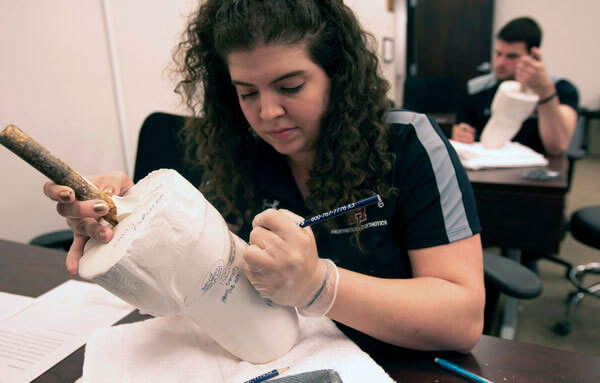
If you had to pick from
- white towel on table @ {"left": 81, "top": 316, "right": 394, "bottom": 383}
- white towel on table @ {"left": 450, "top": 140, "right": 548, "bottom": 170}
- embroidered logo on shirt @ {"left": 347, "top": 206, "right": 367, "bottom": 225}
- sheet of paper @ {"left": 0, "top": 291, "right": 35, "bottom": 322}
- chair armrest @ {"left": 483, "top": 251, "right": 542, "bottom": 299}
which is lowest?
chair armrest @ {"left": 483, "top": 251, "right": 542, "bottom": 299}

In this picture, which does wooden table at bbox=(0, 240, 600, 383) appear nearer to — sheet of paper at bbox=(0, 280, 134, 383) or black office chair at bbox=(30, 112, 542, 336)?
sheet of paper at bbox=(0, 280, 134, 383)

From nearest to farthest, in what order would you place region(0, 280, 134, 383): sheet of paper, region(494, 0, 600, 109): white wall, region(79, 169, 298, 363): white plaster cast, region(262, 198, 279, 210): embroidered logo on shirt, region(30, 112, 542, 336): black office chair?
1. region(79, 169, 298, 363): white plaster cast
2. region(0, 280, 134, 383): sheet of paper
3. region(262, 198, 279, 210): embroidered logo on shirt
4. region(30, 112, 542, 336): black office chair
5. region(494, 0, 600, 109): white wall

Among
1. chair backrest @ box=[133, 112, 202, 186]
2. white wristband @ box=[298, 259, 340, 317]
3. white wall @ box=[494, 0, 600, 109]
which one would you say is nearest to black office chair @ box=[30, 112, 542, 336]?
chair backrest @ box=[133, 112, 202, 186]

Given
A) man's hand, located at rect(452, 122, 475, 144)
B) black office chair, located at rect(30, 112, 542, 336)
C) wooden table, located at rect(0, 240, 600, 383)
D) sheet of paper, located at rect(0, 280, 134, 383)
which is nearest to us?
wooden table, located at rect(0, 240, 600, 383)

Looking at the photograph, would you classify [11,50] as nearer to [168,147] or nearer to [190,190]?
[168,147]

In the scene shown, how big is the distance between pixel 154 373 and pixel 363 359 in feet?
1.14

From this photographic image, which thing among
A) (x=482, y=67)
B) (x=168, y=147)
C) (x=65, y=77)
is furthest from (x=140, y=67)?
(x=482, y=67)

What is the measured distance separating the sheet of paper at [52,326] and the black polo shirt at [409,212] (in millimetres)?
522

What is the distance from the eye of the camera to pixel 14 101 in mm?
1604

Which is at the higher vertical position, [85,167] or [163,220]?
[163,220]

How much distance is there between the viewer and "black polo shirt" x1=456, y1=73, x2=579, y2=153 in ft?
7.73

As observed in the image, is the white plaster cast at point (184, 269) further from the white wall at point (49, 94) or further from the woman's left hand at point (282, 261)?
the white wall at point (49, 94)

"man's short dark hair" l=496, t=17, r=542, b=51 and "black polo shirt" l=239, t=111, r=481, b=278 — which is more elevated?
"man's short dark hair" l=496, t=17, r=542, b=51

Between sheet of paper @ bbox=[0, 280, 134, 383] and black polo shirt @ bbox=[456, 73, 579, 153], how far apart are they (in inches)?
90.7
